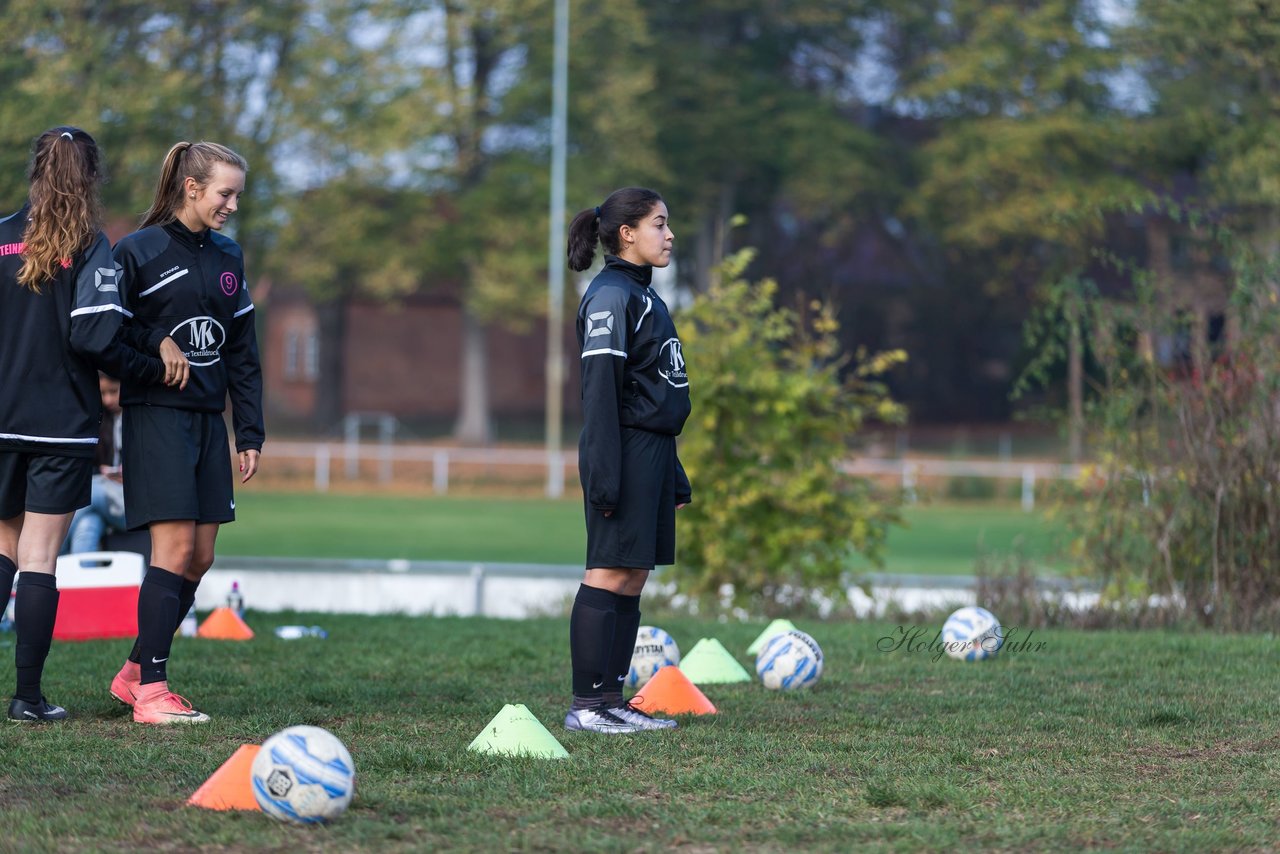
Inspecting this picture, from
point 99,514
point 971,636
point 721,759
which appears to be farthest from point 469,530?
point 721,759

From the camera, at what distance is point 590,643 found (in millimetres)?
5570

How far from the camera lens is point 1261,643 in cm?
800

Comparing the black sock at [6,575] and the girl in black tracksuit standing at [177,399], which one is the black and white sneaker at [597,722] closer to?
the girl in black tracksuit standing at [177,399]

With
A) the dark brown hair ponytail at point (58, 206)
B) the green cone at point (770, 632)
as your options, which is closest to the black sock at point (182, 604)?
the dark brown hair ponytail at point (58, 206)

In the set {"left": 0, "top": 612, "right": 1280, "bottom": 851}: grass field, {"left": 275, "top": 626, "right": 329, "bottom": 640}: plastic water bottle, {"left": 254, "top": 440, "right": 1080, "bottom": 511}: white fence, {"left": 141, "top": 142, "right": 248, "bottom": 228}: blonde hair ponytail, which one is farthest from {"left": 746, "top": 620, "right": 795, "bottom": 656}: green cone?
{"left": 254, "top": 440, "right": 1080, "bottom": 511}: white fence

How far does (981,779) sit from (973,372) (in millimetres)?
38643

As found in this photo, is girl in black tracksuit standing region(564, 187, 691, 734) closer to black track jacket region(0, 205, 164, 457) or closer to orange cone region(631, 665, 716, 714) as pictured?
orange cone region(631, 665, 716, 714)

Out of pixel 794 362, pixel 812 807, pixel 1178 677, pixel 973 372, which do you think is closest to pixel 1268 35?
pixel 794 362

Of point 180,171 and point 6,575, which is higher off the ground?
point 180,171

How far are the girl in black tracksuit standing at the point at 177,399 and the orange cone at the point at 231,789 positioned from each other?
1310 mm

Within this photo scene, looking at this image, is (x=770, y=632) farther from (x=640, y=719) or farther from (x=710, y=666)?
(x=640, y=719)

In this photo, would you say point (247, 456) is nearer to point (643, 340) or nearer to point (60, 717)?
point (60, 717)

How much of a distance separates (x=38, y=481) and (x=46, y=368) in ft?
1.33

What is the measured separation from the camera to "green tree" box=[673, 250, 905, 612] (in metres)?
10.9
